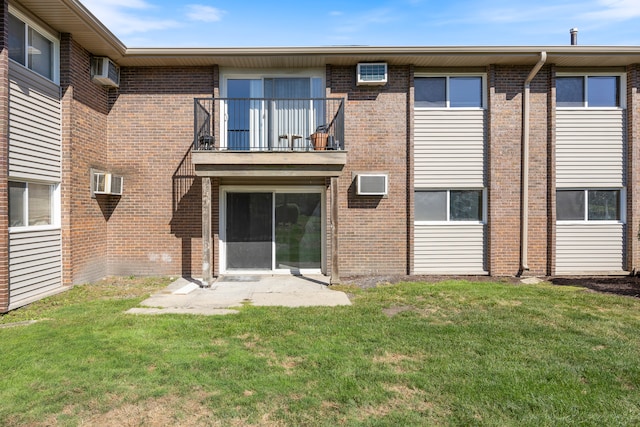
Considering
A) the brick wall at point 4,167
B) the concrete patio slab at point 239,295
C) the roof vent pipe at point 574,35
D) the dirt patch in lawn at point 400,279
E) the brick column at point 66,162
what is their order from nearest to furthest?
the brick wall at point 4,167
the concrete patio slab at point 239,295
the brick column at point 66,162
the dirt patch in lawn at point 400,279
the roof vent pipe at point 574,35

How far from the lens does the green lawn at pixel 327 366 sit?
3.10 metres

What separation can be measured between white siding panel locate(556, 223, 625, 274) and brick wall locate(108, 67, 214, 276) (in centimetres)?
906

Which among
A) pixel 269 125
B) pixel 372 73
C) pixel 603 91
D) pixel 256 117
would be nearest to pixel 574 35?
pixel 603 91

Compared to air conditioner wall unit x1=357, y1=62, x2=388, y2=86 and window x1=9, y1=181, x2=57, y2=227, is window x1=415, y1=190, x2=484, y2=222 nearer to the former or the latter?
air conditioner wall unit x1=357, y1=62, x2=388, y2=86

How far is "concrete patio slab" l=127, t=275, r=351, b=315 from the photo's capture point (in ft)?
20.7

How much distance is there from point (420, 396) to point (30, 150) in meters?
7.66

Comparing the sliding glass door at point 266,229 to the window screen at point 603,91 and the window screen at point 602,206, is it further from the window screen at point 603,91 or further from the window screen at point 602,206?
the window screen at point 603,91

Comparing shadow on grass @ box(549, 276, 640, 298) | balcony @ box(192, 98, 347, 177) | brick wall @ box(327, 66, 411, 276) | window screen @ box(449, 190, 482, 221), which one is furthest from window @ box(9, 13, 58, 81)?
shadow on grass @ box(549, 276, 640, 298)

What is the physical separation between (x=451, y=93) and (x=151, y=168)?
7.66 metres

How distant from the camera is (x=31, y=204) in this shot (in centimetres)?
698

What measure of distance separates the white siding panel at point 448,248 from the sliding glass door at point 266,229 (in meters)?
2.93

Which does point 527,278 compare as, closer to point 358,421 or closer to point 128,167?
point 358,421

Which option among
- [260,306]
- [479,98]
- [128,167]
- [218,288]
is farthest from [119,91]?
[479,98]

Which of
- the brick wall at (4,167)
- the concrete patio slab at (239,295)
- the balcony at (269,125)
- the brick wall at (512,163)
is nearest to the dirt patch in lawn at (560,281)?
the brick wall at (512,163)
